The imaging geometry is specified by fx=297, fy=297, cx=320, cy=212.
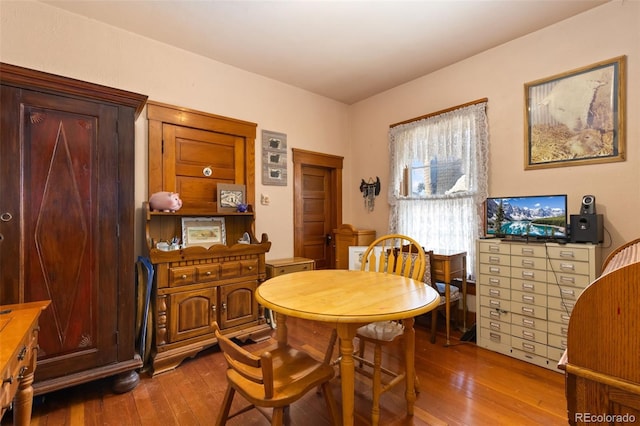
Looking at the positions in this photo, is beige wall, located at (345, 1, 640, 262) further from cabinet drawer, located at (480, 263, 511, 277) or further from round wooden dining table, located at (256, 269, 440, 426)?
round wooden dining table, located at (256, 269, 440, 426)

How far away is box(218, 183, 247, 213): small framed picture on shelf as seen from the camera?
10.1 ft

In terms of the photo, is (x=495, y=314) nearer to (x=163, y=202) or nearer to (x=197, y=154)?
(x=163, y=202)

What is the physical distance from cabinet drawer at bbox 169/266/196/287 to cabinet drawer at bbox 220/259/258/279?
10.5 inches

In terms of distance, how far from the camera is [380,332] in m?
1.88

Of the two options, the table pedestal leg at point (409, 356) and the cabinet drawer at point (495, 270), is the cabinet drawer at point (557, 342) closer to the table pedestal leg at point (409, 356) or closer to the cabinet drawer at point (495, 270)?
the cabinet drawer at point (495, 270)

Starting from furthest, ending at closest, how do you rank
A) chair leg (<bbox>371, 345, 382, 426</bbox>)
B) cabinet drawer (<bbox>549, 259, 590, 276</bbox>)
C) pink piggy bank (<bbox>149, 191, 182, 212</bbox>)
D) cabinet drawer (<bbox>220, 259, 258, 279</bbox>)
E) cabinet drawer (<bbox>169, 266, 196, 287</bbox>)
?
cabinet drawer (<bbox>220, 259, 258, 279</bbox>) < pink piggy bank (<bbox>149, 191, 182, 212</bbox>) < cabinet drawer (<bbox>169, 266, 196, 287</bbox>) < cabinet drawer (<bbox>549, 259, 590, 276</bbox>) < chair leg (<bbox>371, 345, 382, 426</bbox>)

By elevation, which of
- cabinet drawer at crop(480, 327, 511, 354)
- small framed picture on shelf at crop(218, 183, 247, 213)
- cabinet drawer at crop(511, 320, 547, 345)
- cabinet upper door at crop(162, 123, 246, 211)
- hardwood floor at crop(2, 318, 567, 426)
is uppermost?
cabinet upper door at crop(162, 123, 246, 211)

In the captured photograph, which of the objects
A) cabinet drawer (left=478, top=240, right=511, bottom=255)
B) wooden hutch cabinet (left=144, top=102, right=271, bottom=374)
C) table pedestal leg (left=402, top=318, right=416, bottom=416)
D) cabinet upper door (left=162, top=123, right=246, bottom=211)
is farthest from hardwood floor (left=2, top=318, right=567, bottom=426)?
cabinet upper door (left=162, top=123, right=246, bottom=211)

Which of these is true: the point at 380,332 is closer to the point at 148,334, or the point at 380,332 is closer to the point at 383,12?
the point at 148,334

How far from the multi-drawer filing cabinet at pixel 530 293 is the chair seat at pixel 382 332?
1.27m

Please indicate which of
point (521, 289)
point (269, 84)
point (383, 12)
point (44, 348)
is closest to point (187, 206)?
point (44, 348)

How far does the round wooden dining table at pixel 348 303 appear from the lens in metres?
1.34

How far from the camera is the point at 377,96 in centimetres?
426

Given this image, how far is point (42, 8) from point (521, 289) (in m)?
4.55
